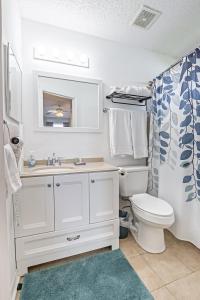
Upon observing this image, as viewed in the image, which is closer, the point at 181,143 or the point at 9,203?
the point at 9,203

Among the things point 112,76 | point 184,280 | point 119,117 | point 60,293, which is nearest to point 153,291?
point 184,280

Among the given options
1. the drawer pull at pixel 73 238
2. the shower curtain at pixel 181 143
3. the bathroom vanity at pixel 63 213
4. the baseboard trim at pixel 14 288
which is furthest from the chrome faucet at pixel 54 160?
the shower curtain at pixel 181 143

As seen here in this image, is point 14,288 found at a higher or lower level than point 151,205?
lower

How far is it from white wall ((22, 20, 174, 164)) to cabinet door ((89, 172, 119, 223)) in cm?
50

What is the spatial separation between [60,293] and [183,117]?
1823 millimetres

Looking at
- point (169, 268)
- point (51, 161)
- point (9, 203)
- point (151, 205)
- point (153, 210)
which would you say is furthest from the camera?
point (51, 161)

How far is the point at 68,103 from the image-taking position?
1865 millimetres

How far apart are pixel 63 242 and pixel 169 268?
96 cm

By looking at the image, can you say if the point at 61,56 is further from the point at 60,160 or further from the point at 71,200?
the point at 71,200

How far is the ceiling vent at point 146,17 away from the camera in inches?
61.3

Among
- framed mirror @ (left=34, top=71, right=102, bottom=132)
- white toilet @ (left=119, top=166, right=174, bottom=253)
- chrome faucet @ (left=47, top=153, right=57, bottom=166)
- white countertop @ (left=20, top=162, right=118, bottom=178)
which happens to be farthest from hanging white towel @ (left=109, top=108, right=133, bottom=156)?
chrome faucet @ (left=47, top=153, right=57, bottom=166)

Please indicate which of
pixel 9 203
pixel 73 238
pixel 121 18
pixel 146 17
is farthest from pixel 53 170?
pixel 146 17

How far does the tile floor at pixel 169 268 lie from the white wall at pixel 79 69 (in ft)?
3.61

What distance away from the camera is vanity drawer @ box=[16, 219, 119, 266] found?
1.35 meters
